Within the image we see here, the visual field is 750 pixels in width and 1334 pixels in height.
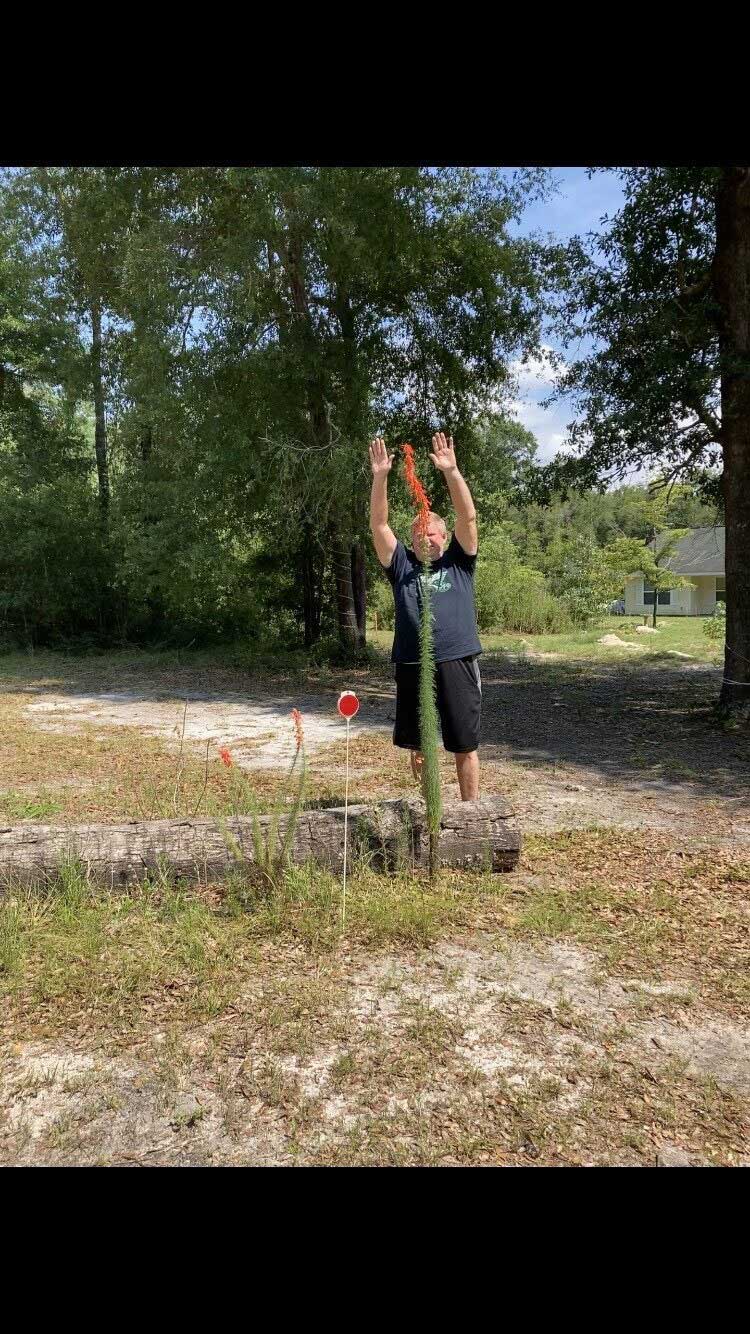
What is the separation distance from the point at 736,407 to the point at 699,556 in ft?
110

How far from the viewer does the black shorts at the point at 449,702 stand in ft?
14.1

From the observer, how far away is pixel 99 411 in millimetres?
18672

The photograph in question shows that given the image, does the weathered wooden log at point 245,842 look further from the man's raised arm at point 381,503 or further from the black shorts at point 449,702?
the man's raised arm at point 381,503

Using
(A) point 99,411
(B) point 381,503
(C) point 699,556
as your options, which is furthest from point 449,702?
(C) point 699,556

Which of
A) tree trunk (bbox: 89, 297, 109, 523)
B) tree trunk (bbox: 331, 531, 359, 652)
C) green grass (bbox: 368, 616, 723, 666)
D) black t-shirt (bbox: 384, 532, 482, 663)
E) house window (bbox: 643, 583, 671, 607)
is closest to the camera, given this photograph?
black t-shirt (bbox: 384, 532, 482, 663)

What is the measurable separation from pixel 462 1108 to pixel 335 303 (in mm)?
12491

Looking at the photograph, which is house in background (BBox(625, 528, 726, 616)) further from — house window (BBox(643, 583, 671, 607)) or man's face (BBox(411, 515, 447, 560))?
man's face (BBox(411, 515, 447, 560))

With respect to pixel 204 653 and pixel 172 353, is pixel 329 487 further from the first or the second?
pixel 204 653

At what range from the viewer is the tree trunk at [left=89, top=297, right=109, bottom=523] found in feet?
57.9

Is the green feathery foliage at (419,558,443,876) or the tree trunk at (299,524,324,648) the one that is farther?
the tree trunk at (299,524,324,648)

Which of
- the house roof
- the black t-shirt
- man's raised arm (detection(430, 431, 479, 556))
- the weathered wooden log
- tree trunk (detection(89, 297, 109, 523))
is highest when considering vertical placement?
tree trunk (detection(89, 297, 109, 523))

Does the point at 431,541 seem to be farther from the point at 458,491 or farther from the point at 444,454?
the point at 444,454

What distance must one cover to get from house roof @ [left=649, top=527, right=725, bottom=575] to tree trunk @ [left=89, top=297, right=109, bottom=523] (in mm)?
25558

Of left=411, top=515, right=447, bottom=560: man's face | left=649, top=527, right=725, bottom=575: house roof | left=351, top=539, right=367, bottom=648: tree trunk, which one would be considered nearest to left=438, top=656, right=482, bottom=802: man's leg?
left=411, top=515, right=447, bottom=560: man's face
